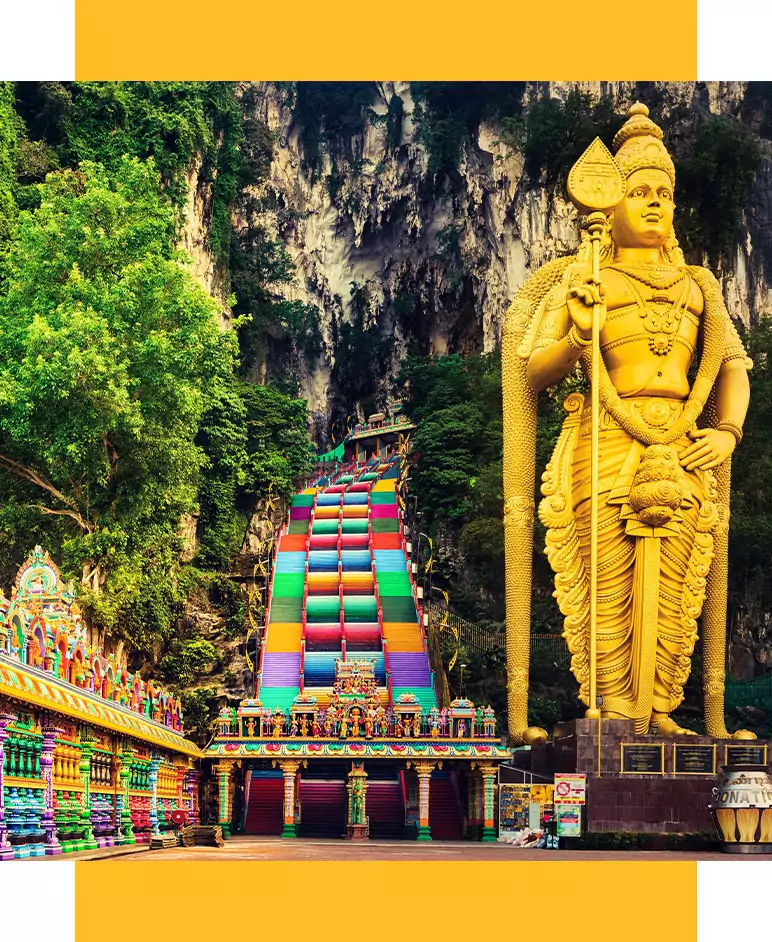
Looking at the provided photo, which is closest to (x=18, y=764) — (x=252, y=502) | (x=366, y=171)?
(x=252, y=502)

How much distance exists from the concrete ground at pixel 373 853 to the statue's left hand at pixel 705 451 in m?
2.76

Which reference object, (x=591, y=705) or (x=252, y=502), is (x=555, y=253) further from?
(x=591, y=705)

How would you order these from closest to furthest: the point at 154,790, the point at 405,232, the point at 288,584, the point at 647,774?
the point at 647,774 < the point at 154,790 < the point at 288,584 < the point at 405,232

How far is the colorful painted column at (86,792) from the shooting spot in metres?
9.12

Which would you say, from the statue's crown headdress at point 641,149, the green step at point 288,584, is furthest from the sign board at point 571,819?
the green step at point 288,584

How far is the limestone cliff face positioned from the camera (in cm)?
1577

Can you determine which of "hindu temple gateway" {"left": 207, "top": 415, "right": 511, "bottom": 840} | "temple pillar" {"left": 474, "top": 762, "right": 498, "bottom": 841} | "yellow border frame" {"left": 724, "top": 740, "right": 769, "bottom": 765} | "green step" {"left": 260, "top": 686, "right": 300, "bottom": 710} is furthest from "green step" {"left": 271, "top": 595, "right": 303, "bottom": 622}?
"yellow border frame" {"left": 724, "top": 740, "right": 769, "bottom": 765}

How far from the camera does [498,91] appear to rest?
15.0 m

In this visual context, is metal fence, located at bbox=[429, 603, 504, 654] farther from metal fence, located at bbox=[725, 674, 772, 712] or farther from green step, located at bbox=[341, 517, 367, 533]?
metal fence, located at bbox=[725, 674, 772, 712]

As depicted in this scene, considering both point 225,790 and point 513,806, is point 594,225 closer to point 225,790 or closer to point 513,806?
point 513,806

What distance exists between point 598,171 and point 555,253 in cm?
537

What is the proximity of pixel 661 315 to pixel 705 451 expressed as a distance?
1.03m

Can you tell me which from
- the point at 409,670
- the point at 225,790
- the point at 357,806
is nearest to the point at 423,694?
the point at 409,670

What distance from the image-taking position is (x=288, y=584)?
1453 centimetres
